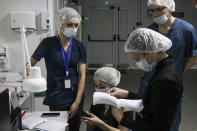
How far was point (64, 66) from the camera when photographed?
188 centimetres

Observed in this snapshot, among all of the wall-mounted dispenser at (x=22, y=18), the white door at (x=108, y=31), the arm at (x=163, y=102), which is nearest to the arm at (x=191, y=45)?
the arm at (x=163, y=102)

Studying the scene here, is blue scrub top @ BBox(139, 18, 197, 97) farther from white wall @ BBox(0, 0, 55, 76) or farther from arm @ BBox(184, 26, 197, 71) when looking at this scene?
white wall @ BBox(0, 0, 55, 76)

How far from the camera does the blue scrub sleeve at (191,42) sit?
5.98 feet

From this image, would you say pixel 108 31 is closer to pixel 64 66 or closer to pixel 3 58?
pixel 3 58

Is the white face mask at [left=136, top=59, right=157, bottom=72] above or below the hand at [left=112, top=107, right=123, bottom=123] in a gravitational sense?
above

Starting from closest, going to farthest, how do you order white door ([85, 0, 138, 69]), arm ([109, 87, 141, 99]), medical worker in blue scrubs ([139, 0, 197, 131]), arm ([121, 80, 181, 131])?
arm ([121, 80, 181, 131]), arm ([109, 87, 141, 99]), medical worker in blue scrubs ([139, 0, 197, 131]), white door ([85, 0, 138, 69])

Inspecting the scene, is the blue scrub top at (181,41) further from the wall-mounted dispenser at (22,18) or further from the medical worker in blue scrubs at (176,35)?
the wall-mounted dispenser at (22,18)

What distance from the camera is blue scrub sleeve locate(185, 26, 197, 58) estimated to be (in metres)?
1.82

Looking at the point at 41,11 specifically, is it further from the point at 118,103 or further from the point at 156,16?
the point at 118,103

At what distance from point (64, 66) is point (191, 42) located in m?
1.16

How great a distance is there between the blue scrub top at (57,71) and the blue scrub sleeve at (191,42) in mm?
1000

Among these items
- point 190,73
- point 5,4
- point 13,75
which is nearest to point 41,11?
point 5,4

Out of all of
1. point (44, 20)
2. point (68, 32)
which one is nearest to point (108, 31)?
point (44, 20)

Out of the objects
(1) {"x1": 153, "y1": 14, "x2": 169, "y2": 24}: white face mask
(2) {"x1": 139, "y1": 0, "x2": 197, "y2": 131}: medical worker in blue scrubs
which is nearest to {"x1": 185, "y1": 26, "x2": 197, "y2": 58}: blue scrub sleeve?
(2) {"x1": 139, "y1": 0, "x2": 197, "y2": 131}: medical worker in blue scrubs
